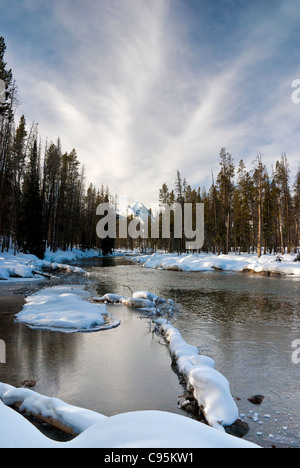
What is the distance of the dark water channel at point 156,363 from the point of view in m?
3.69

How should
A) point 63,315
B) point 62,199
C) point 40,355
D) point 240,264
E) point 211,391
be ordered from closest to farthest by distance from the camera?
point 211,391 < point 40,355 < point 63,315 < point 240,264 < point 62,199

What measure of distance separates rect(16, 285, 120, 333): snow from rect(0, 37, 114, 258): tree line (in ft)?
49.8

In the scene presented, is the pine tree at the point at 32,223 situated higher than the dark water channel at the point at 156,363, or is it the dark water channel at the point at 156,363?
the pine tree at the point at 32,223

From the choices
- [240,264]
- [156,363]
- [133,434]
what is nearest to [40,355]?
[156,363]

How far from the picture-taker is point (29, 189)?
27562 mm

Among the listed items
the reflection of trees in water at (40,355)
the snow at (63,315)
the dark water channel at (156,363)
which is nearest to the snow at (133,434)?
the dark water channel at (156,363)

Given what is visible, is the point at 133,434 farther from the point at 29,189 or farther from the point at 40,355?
the point at 29,189

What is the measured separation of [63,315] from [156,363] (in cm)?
384

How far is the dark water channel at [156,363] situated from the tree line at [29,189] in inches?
713

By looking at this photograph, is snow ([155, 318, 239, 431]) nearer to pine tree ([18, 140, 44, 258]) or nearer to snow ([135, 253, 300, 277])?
snow ([135, 253, 300, 277])

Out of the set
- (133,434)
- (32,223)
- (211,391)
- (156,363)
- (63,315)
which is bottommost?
(156,363)

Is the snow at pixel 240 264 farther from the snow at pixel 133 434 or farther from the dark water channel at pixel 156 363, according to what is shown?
the snow at pixel 133 434

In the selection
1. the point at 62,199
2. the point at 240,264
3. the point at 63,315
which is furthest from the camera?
the point at 62,199

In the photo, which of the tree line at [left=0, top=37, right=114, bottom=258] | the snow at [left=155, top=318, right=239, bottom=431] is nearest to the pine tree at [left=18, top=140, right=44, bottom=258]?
the tree line at [left=0, top=37, right=114, bottom=258]
